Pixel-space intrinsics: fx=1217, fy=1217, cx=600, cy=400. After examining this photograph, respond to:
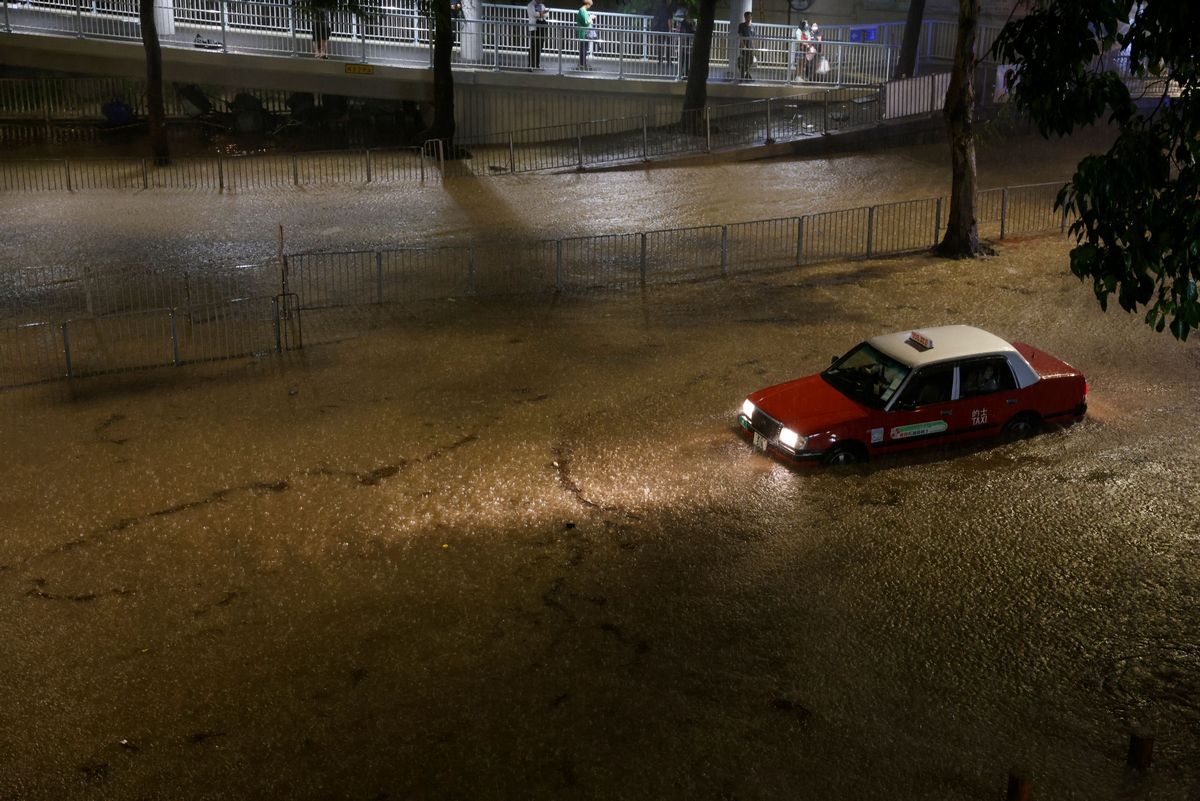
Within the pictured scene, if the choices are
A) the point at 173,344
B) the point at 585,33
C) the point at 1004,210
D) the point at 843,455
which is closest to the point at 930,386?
the point at 843,455

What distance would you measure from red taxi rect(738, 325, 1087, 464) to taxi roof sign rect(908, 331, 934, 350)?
0.01 metres

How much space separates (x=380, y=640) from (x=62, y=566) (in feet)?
10.6

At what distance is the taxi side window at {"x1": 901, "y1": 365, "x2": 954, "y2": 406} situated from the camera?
43.8ft

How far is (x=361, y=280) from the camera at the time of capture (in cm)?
1986

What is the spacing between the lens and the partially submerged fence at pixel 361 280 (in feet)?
55.1

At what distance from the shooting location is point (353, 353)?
55.0ft

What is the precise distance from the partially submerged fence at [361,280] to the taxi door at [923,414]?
23.9 ft

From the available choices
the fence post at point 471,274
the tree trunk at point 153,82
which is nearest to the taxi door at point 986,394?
the fence post at point 471,274

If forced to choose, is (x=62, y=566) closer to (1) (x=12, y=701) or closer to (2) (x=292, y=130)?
(1) (x=12, y=701)

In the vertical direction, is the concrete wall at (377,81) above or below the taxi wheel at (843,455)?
above

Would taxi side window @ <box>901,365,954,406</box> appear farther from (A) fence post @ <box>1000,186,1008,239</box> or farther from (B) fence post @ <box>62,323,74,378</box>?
(A) fence post @ <box>1000,186,1008,239</box>

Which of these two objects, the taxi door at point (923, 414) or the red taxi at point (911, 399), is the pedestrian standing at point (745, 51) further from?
the taxi door at point (923, 414)

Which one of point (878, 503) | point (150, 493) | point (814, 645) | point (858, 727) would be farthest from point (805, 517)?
point (150, 493)

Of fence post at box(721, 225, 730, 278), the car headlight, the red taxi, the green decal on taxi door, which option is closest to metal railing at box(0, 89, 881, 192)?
fence post at box(721, 225, 730, 278)
